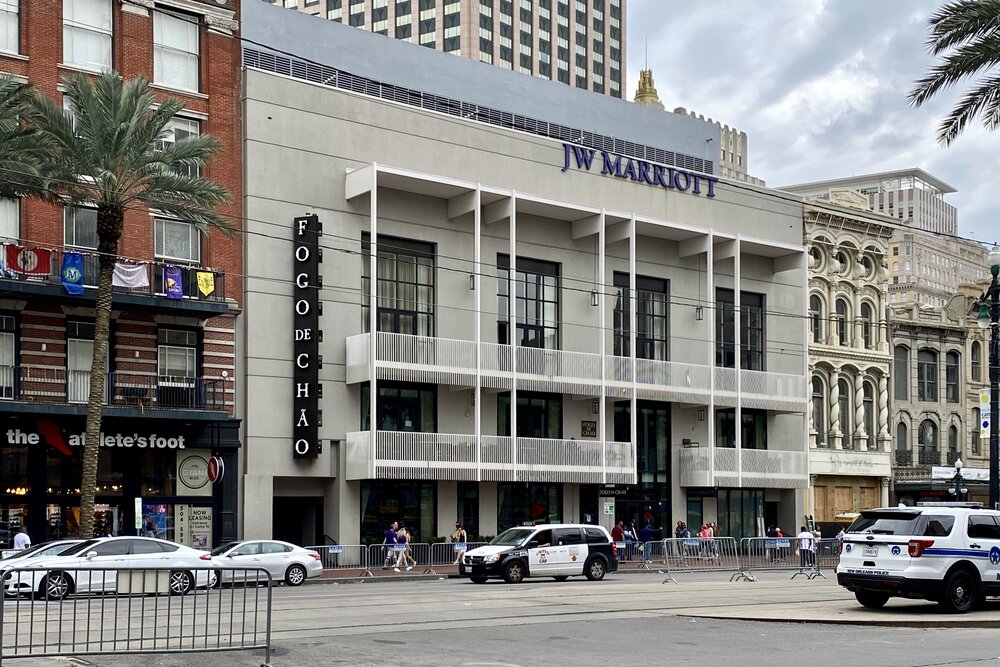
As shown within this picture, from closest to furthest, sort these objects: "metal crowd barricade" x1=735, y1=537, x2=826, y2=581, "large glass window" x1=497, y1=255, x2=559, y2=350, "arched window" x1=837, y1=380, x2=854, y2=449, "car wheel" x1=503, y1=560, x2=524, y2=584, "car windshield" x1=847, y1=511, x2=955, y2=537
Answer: "car windshield" x1=847, y1=511, x2=955, y2=537, "car wheel" x1=503, y1=560, x2=524, y2=584, "metal crowd barricade" x1=735, y1=537, x2=826, y2=581, "large glass window" x1=497, y1=255, x2=559, y2=350, "arched window" x1=837, y1=380, x2=854, y2=449

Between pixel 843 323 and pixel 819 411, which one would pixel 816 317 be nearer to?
pixel 843 323

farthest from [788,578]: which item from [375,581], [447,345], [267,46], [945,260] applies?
[945,260]

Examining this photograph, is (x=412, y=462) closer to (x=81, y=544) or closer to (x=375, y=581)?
(x=375, y=581)

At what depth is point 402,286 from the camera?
47219 mm

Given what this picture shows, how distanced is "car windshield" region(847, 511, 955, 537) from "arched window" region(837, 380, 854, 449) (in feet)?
133

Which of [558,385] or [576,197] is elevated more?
[576,197]

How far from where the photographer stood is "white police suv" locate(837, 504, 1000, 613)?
21.9 m

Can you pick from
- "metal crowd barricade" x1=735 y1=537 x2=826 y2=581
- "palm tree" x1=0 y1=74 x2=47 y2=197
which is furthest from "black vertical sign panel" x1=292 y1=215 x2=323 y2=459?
"metal crowd barricade" x1=735 y1=537 x2=826 y2=581

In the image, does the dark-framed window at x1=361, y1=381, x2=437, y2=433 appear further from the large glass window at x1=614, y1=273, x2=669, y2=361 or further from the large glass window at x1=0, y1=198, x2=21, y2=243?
the large glass window at x1=0, y1=198, x2=21, y2=243

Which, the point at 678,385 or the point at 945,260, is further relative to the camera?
the point at 945,260

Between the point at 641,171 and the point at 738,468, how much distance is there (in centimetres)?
1266

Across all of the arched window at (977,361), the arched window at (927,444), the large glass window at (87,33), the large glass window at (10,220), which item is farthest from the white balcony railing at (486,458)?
the arched window at (977,361)

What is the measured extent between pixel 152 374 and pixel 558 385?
1511cm

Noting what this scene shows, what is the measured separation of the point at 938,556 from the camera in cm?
2192
